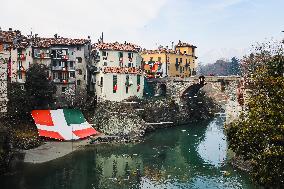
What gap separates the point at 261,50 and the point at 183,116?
110 feet

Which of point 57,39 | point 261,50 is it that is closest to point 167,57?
point 57,39

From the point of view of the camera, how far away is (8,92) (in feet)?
251

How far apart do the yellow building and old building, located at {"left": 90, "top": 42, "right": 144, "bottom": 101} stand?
754 inches

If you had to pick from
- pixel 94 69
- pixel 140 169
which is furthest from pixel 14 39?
pixel 140 169

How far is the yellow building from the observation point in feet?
401

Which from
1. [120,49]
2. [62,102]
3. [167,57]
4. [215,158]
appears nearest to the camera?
[215,158]

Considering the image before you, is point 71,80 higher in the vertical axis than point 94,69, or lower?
lower

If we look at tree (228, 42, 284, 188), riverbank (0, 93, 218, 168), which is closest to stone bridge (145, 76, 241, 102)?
riverbank (0, 93, 218, 168)

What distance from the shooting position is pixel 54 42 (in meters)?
92.4

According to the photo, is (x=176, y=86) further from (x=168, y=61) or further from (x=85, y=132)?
(x=85, y=132)

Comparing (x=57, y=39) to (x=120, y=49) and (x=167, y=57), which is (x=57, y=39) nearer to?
(x=120, y=49)

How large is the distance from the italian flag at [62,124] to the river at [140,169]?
20.7 feet

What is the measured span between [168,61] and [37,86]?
51963mm

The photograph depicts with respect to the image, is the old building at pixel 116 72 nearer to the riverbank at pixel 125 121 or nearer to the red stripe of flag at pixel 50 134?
the riverbank at pixel 125 121
